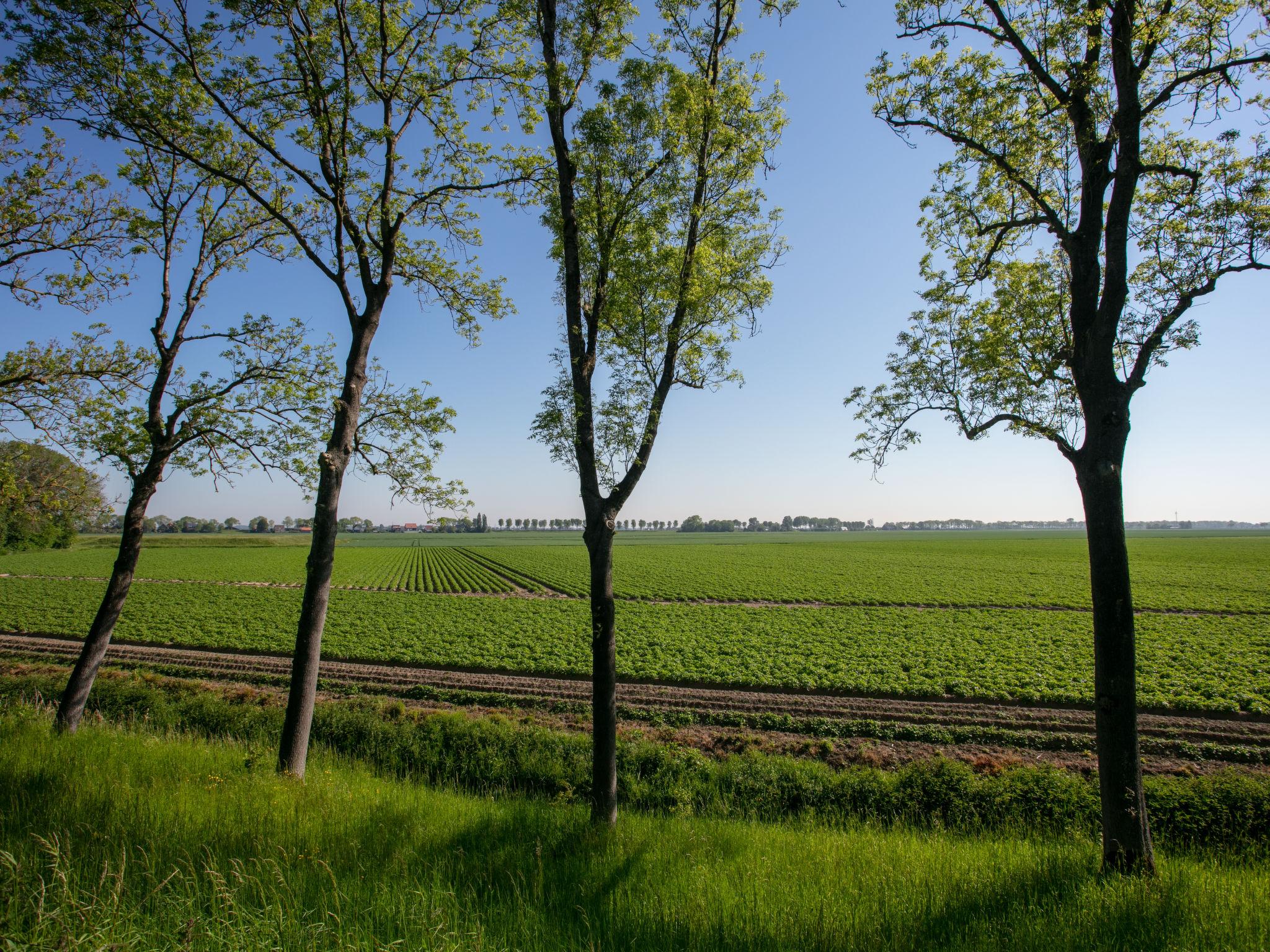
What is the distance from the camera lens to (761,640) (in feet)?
93.6

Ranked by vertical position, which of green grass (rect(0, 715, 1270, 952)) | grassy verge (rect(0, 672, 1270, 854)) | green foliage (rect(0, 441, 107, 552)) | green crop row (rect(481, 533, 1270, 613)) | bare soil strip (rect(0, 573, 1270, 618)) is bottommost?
bare soil strip (rect(0, 573, 1270, 618))

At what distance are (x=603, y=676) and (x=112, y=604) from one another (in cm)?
1028

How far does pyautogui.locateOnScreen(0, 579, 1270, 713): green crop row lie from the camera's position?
68.8 feet

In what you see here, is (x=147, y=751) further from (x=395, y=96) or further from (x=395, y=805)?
(x=395, y=96)

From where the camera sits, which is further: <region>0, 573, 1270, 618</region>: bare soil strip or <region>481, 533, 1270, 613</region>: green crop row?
<region>481, 533, 1270, 613</region>: green crop row

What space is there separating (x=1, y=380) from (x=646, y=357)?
10069mm

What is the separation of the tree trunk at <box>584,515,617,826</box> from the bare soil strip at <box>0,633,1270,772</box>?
31.6ft

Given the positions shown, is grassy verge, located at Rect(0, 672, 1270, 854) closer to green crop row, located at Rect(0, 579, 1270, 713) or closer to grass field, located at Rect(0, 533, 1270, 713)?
green crop row, located at Rect(0, 579, 1270, 713)

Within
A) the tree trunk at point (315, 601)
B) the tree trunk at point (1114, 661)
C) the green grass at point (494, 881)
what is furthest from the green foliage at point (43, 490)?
the tree trunk at point (1114, 661)

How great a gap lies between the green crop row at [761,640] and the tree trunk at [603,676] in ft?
51.1

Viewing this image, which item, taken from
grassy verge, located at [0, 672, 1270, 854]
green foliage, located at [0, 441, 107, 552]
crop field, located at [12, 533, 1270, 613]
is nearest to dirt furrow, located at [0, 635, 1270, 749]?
grassy verge, located at [0, 672, 1270, 854]

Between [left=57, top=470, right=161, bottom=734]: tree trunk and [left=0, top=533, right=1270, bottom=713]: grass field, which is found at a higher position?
[left=57, top=470, right=161, bottom=734]: tree trunk

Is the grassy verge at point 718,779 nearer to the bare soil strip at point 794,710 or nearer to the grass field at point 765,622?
the bare soil strip at point 794,710

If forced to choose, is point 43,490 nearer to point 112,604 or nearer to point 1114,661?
point 112,604
